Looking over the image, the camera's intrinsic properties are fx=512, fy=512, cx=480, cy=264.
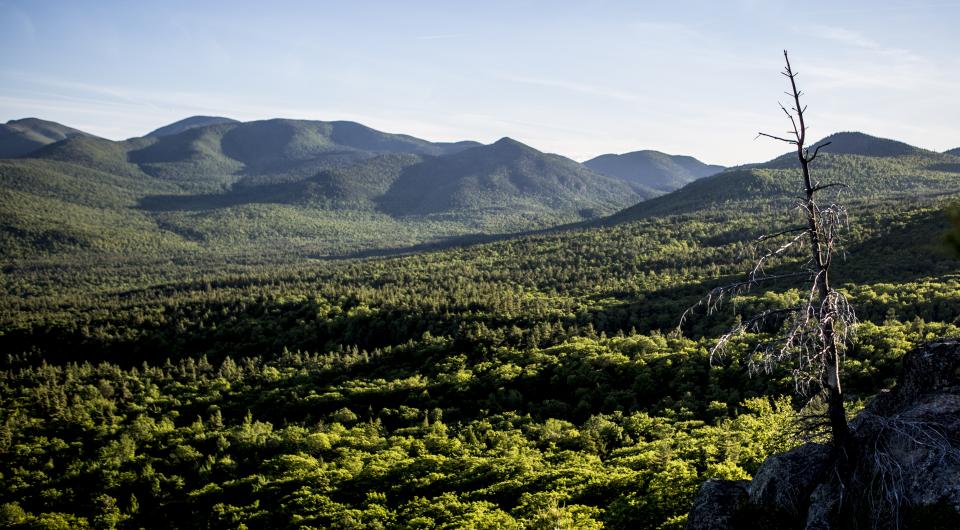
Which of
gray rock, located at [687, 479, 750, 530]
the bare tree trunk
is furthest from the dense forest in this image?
gray rock, located at [687, 479, 750, 530]

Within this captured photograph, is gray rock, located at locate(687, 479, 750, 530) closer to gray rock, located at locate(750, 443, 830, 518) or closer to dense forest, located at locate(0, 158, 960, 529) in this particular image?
gray rock, located at locate(750, 443, 830, 518)

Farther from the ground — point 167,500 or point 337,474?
point 337,474

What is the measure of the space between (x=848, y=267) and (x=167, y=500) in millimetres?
91256

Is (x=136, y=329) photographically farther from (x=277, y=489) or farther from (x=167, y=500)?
(x=277, y=489)

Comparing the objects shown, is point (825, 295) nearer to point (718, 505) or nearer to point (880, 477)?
point (880, 477)

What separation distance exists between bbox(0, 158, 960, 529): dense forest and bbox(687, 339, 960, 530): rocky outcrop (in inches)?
168

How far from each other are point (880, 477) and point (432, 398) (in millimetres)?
44543

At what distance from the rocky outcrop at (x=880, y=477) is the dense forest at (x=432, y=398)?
427 cm

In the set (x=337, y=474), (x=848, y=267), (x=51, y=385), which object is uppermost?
(x=848, y=267)

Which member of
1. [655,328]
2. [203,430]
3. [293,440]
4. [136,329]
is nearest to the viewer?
[293,440]

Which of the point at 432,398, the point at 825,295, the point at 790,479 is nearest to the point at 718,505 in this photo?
the point at 790,479

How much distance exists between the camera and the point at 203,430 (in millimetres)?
50500

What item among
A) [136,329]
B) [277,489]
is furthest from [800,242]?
[136,329]

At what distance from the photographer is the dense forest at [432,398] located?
26469 mm
